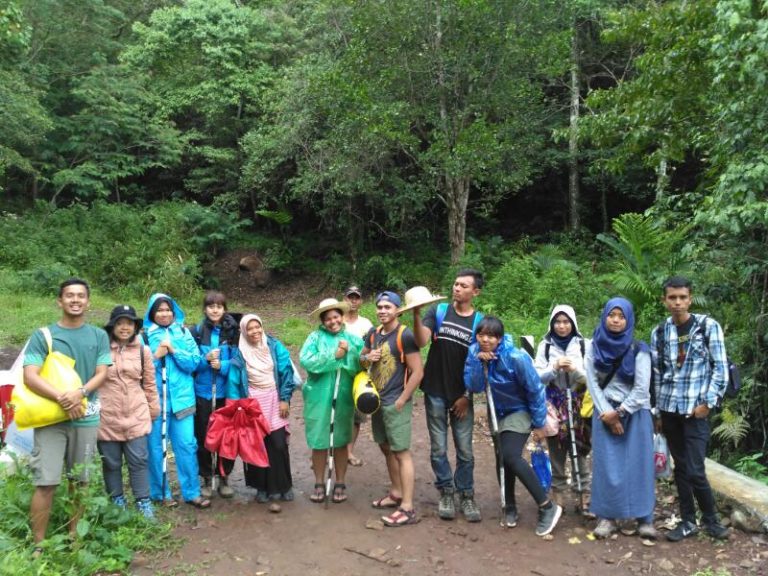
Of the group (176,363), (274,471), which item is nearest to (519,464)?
(274,471)

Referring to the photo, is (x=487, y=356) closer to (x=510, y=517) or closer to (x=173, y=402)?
(x=510, y=517)

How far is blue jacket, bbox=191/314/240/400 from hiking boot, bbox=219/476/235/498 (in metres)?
0.70

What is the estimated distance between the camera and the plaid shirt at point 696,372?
4148 millimetres

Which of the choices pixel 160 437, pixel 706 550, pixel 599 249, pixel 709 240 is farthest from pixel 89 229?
pixel 706 550

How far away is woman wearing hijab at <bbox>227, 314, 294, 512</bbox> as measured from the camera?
16.4 feet

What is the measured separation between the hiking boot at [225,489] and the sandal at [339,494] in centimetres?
82

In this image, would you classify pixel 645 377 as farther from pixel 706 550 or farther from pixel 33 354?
pixel 33 354

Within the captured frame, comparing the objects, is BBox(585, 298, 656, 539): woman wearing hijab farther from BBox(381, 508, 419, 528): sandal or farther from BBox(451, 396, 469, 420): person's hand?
BBox(381, 508, 419, 528): sandal

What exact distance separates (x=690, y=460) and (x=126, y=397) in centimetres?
383

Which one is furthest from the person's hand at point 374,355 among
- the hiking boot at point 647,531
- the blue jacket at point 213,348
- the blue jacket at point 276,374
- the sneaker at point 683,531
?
the sneaker at point 683,531

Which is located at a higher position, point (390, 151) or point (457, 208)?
point (390, 151)

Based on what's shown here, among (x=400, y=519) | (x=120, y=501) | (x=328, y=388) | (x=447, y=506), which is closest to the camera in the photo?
(x=120, y=501)

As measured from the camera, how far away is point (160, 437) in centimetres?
486

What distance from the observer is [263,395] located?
16.5ft
